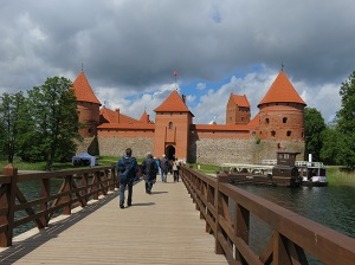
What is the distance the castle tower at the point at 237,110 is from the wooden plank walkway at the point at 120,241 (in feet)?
259

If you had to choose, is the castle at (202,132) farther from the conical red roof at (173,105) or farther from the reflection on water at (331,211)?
the reflection on water at (331,211)

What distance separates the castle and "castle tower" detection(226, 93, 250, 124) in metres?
32.1

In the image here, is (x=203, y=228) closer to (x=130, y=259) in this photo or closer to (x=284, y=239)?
(x=130, y=259)

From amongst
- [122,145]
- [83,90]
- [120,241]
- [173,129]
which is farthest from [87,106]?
[120,241]

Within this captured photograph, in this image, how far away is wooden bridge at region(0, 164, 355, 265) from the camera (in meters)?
2.12

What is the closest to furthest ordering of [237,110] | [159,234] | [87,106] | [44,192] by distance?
[159,234] → [44,192] → [87,106] → [237,110]

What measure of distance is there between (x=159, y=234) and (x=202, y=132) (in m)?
47.7

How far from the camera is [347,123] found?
137 feet

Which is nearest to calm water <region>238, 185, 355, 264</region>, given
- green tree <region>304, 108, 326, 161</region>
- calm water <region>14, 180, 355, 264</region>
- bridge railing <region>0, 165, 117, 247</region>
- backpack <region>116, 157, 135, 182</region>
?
calm water <region>14, 180, 355, 264</region>

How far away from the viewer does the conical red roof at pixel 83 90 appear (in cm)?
5472

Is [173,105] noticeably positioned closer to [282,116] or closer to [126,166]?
[282,116]

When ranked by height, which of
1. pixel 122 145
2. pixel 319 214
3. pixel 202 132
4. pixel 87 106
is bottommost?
pixel 319 214

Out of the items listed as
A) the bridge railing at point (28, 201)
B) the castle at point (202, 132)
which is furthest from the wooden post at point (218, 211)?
the castle at point (202, 132)

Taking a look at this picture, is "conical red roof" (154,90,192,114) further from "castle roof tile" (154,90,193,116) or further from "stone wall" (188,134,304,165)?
"stone wall" (188,134,304,165)
